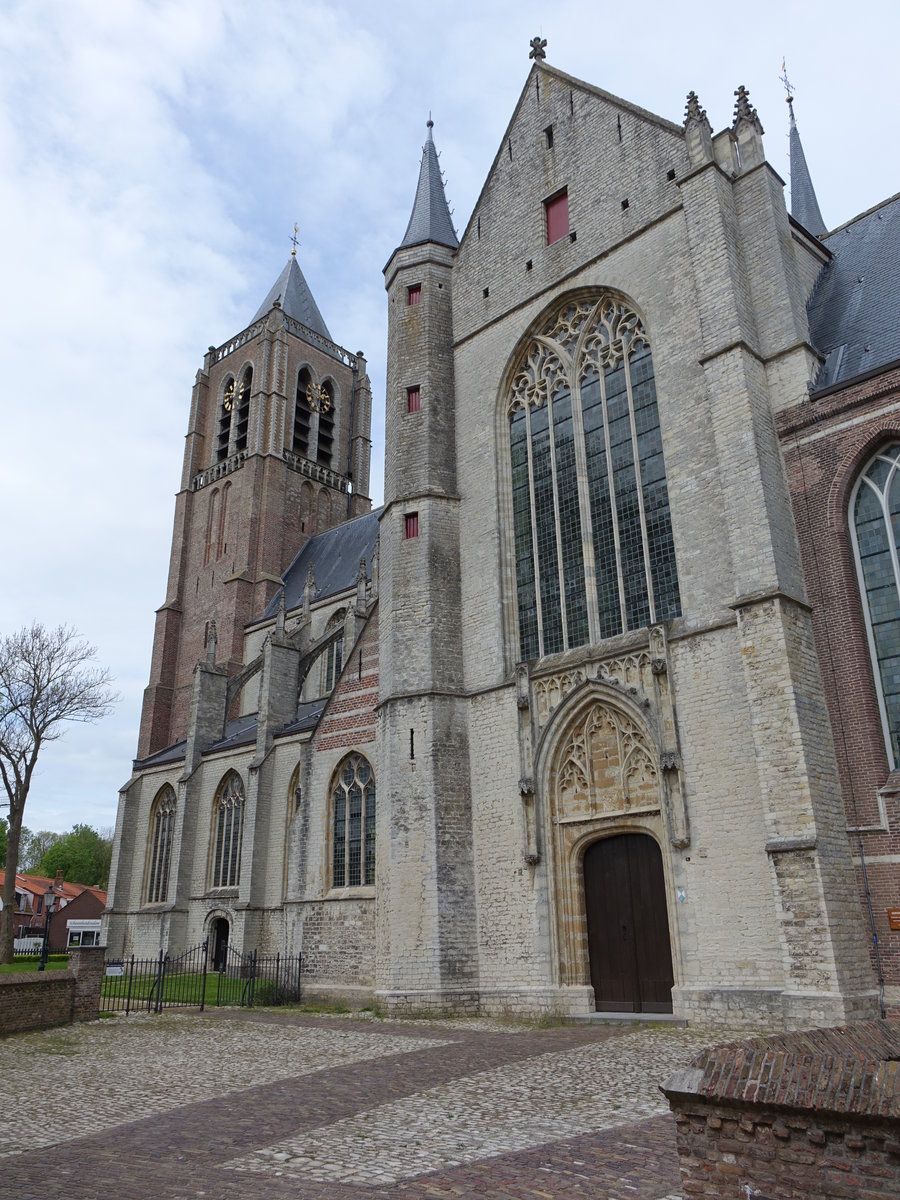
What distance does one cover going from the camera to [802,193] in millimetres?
26516

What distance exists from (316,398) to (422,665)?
1094 inches

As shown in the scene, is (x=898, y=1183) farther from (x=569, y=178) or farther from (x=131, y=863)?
(x=131, y=863)

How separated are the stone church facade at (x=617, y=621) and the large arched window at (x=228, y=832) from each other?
2.73 m

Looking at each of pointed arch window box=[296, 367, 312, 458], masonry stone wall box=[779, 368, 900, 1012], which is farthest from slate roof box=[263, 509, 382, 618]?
masonry stone wall box=[779, 368, 900, 1012]

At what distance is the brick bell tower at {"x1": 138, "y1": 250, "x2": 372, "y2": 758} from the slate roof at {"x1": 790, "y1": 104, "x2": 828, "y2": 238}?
72.7 feet

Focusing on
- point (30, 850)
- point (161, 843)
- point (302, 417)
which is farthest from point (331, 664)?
point (30, 850)

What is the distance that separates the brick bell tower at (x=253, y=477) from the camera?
3625 cm

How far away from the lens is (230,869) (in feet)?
86.4

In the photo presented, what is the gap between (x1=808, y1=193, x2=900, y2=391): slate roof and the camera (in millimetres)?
14242

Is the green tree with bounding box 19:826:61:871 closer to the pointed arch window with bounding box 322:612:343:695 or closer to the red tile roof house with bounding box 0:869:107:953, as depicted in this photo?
the red tile roof house with bounding box 0:869:107:953

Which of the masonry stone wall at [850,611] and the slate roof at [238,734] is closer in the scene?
the masonry stone wall at [850,611]

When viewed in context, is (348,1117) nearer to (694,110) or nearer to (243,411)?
(694,110)

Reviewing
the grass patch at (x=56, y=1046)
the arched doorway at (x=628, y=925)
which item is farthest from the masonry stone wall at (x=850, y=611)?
the grass patch at (x=56, y=1046)

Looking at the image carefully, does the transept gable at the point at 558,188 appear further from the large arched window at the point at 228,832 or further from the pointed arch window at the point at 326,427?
the pointed arch window at the point at 326,427
